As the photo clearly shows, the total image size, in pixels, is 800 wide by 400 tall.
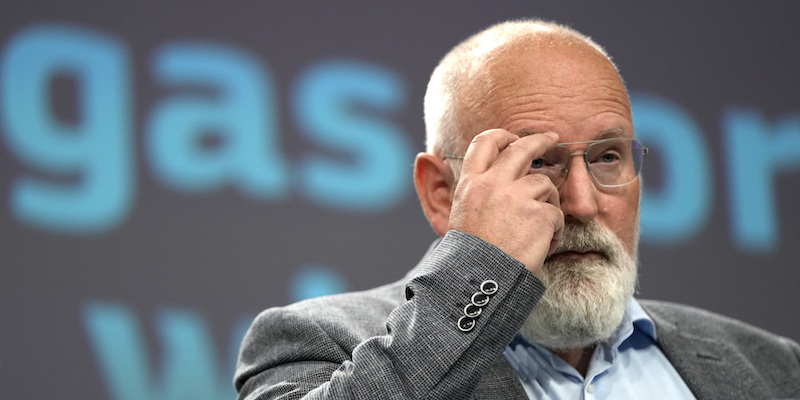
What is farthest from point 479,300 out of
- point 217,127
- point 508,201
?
point 217,127

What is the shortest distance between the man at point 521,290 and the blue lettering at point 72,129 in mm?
1209

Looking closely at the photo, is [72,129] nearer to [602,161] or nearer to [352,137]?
[352,137]

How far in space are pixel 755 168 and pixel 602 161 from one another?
7.22 ft

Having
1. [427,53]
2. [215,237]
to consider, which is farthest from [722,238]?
[215,237]

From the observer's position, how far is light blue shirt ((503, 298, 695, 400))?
1.86 meters

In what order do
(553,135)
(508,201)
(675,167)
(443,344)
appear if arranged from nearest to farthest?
(443,344), (508,201), (553,135), (675,167)

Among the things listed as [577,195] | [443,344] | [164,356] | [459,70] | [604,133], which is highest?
[459,70]

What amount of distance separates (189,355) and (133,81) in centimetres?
100

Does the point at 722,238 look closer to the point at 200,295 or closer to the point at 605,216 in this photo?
the point at 605,216

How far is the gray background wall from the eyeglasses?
119 centimetres

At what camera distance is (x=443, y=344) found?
1.33m

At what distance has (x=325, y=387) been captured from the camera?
141cm

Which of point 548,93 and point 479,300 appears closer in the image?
point 479,300

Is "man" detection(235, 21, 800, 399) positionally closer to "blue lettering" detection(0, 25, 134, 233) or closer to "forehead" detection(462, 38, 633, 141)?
"forehead" detection(462, 38, 633, 141)
